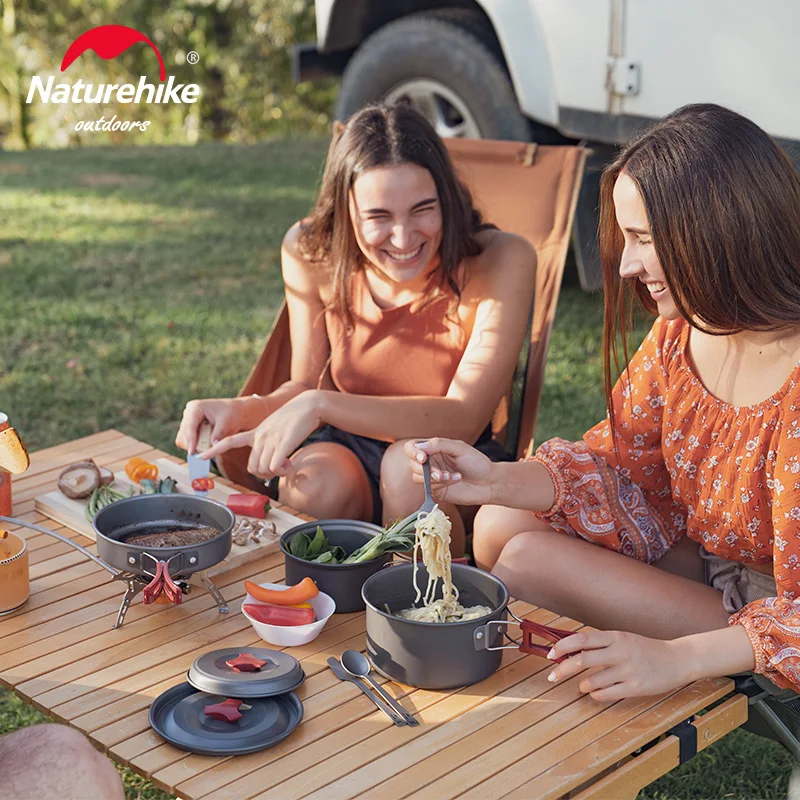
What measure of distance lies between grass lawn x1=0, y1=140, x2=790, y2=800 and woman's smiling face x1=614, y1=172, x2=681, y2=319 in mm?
1048

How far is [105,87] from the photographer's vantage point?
1027cm

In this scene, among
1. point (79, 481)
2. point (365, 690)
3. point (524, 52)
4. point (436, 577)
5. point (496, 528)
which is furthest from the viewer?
point (524, 52)

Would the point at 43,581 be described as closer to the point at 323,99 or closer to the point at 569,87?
the point at 569,87

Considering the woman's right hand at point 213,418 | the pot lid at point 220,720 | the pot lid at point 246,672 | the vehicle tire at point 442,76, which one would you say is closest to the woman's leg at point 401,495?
the woman's right hand at point 213,418

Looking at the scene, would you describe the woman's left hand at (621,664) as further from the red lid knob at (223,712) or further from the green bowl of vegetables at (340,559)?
the red lid knob at (223,712)

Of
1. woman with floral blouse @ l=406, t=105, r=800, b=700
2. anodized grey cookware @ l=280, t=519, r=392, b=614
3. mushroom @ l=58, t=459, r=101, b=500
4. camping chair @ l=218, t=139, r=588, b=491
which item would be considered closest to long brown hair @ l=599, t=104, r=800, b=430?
woman with floral blouse @ l=406, t=105, r=800, b=700

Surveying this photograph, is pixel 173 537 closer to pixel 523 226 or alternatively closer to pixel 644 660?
pixel 644 660

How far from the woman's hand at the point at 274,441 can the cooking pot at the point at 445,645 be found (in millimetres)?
563

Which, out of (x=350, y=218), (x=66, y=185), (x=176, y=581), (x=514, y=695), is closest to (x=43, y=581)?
(x=176, y=581)

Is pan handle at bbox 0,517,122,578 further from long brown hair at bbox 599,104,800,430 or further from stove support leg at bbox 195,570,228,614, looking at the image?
long brown hair at bbox 599,104,800,430

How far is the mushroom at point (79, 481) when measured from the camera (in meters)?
2.57

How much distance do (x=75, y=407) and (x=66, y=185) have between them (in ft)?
11.9

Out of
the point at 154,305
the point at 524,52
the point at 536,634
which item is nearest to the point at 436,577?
the point at 536,634

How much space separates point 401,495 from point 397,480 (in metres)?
0.04
